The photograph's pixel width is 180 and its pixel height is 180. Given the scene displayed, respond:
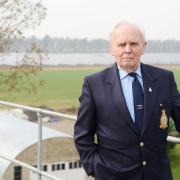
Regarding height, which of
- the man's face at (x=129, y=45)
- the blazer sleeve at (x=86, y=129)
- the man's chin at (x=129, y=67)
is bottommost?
the blazer sleeve at (x=86, y=129)

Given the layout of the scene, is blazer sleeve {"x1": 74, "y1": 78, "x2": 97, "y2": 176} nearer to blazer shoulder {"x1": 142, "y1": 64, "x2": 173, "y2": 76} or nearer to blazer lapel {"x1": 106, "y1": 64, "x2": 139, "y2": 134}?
blazer lapel {"x1": 106, "y1": 64, "x2": 139, "y2": 134}

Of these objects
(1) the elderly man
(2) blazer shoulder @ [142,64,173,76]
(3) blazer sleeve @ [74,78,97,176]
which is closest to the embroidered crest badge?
(1) the elderly man

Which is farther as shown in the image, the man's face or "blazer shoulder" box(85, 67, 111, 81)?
"blazer shoulder" box(85, 67, 111, 81)

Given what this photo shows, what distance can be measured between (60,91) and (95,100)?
73299mm

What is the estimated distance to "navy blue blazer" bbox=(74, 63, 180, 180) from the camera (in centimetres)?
234

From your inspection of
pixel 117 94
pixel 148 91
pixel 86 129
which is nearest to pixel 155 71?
pixel 148 91

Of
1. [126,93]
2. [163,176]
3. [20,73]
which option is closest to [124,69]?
[126,93]

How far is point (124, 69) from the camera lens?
94.3 inches

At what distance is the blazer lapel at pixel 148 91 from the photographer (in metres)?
2.33

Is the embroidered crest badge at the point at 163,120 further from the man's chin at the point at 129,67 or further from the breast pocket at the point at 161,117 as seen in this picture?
the man's chin at the point at 129,67

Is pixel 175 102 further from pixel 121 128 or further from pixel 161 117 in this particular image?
pixel 121 128

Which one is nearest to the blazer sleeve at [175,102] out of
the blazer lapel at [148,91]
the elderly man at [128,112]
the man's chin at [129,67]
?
the elderly man at [128,112]

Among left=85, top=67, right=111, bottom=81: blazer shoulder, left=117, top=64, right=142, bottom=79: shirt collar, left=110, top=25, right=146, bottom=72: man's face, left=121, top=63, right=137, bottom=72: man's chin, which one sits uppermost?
left=110, top=25, right=146, bottom=72: man's face

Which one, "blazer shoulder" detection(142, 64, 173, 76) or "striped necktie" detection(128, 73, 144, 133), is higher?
"blazer shoulder" detection(142, 64, 173, 76)
